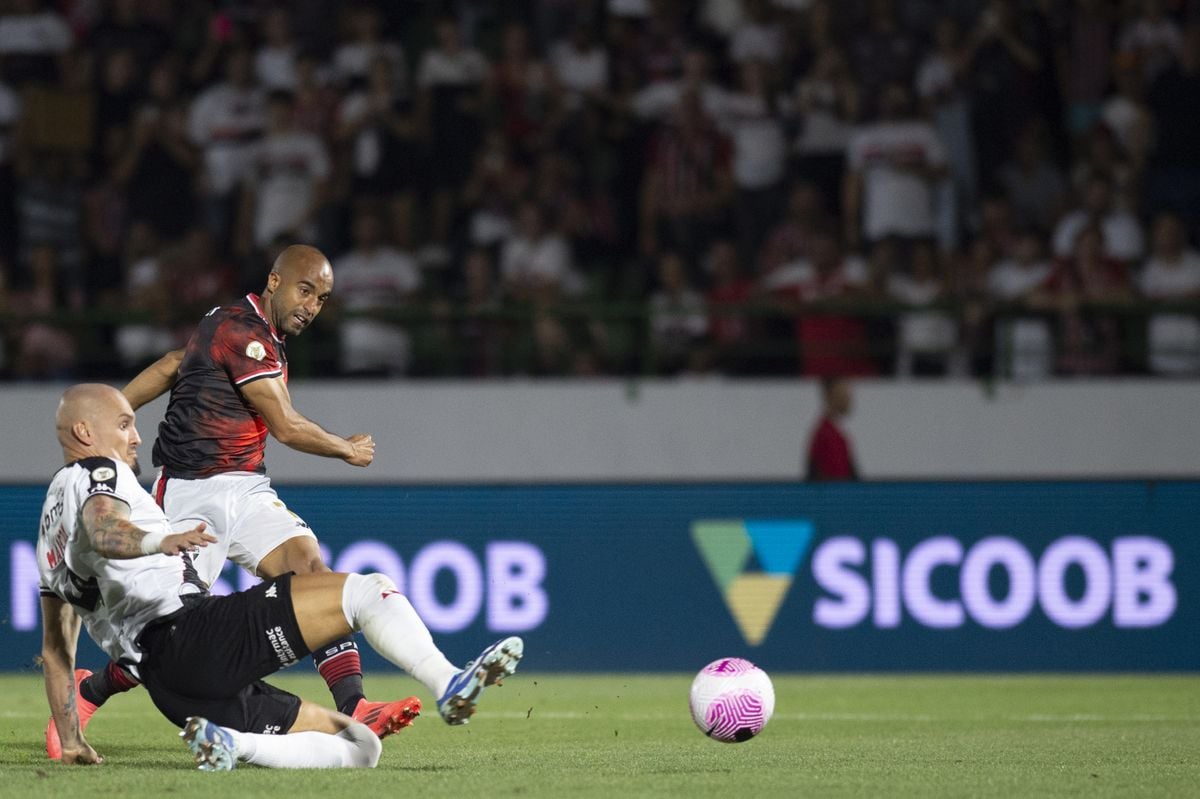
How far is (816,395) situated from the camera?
14.3 metres

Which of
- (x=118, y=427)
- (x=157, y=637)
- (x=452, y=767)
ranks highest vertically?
(x=118, y=427)

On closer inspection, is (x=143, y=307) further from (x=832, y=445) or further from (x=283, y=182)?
(x=832, y=445)

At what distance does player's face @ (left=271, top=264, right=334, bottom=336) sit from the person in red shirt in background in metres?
6.16

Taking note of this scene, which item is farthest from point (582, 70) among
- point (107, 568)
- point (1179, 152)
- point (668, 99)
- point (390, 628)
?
point (107, 568)

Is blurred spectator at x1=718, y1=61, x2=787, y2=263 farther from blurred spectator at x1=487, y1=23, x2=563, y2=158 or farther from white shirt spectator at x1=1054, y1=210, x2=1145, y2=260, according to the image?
white shirt spectator at x1=1054, y1=210, x2=1145, y2=260

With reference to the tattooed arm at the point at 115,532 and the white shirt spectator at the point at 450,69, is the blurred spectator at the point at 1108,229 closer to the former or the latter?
the white shirt spectator at the point at 450,69

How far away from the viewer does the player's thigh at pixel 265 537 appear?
→ 777cm

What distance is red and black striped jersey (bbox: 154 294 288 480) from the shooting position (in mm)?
7539

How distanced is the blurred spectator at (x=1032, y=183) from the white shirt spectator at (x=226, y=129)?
602 centimetres

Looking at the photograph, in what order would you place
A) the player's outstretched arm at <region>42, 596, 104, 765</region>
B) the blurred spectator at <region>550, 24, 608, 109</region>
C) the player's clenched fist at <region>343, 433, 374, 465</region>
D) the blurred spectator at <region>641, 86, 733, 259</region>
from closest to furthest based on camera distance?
the player's outstretched arm at <region>42, 596, 104, 765</region> → the player's clenched fist at <region>343, 433, 374, 465</region> → the blurred spectator at <region>641, 86, 733, 259</region> → the blurred spectator at <region>550, 24, 608, 109</region>

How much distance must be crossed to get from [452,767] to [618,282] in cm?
834

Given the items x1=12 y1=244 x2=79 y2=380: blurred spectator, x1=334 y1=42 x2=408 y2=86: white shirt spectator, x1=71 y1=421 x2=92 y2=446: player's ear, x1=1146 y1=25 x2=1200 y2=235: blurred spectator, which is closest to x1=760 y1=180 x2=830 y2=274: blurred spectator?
x1=1146 y1=25 x2=1200 y2=235: blurred spectator

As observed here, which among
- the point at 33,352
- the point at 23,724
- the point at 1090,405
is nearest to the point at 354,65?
the point at 33,352

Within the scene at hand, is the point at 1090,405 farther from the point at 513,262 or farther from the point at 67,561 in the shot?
the point at 67,561
